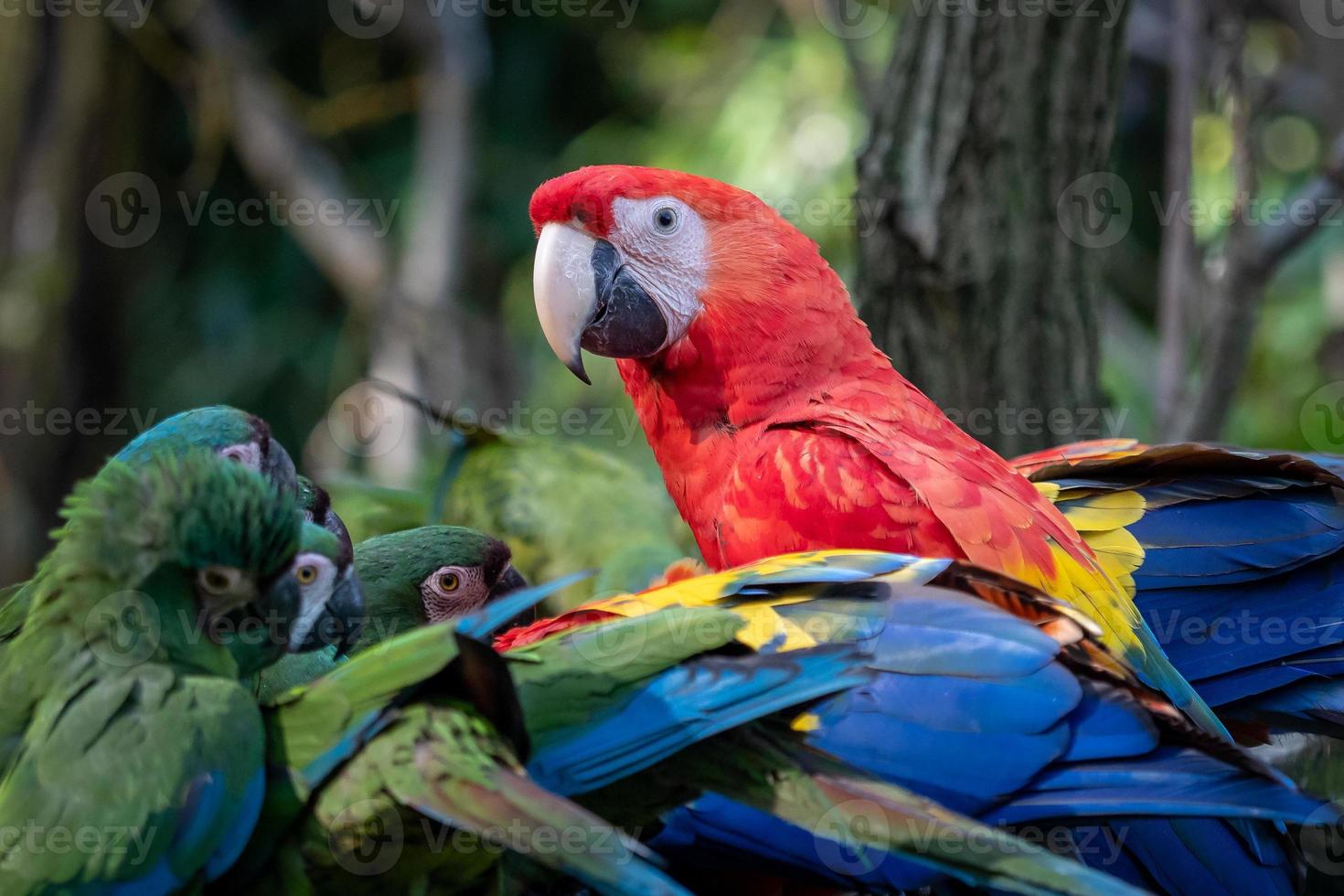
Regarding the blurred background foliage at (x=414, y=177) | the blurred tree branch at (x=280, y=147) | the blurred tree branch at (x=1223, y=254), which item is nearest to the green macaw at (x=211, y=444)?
the blurred background foliage at (x=414, y=177)

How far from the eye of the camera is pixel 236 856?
43.4 inches

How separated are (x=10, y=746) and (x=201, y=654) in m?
0.22

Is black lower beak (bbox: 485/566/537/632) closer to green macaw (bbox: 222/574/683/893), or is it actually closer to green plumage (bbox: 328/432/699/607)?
green plumage (bbox: 328/432/699/607)

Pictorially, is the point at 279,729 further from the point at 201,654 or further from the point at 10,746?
the point at 10,746

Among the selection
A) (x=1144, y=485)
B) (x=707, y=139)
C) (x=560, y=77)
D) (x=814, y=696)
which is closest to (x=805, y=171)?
(x=707, y=139)

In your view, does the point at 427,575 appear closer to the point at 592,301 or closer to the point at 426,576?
the point at 426,576

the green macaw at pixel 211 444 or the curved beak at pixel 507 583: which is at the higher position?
the green macaw at pixel 211 444

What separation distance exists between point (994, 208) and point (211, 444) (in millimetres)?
1535

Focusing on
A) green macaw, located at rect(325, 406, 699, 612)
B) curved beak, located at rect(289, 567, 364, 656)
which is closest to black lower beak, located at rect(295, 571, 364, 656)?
curved beak, located at rect(289, 567, 364, 656)

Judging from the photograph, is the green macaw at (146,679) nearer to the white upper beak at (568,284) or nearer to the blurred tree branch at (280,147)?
the white upper beak at (568,284)

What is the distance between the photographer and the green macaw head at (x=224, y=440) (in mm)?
1507

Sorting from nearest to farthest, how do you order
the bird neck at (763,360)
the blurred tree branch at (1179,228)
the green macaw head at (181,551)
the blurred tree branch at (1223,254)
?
the green macaw head at (181,551) → the bird neck at (763,360) → the blurred tree branch at (1223,254) → the blurred tree branch at (1179,228)

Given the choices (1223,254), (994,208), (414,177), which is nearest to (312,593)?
(994,208)

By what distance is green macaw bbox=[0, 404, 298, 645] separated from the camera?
1.49m
